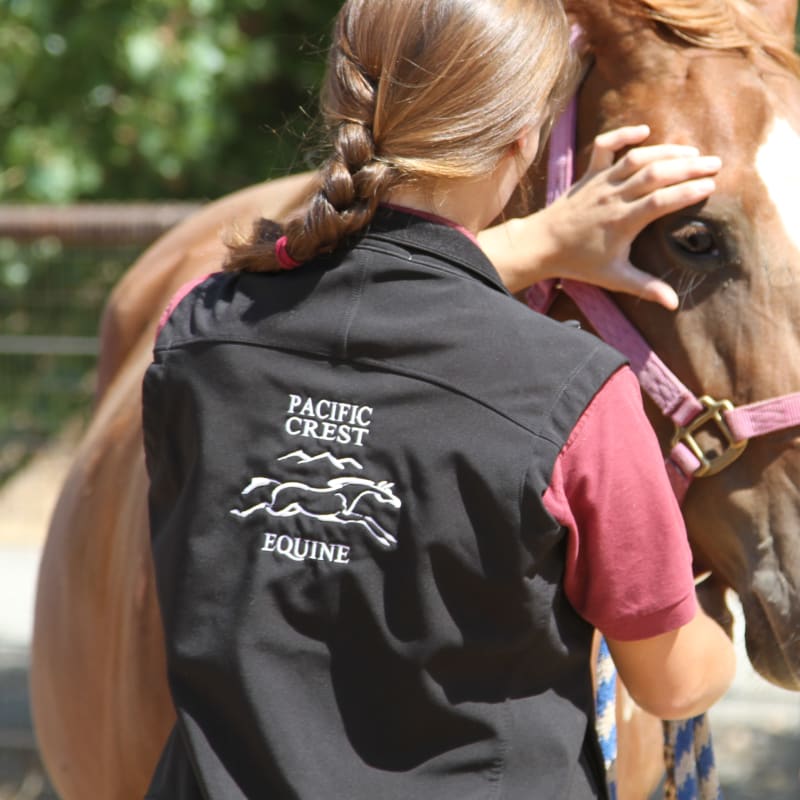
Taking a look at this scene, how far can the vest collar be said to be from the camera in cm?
117

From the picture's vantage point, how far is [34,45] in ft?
16.2

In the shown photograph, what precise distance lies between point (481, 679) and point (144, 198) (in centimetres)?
463

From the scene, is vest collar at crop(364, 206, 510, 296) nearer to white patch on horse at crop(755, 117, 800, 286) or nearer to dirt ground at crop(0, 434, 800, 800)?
white patch on horse at crop(755, 117, 800, 286)

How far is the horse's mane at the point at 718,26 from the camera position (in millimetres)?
1518

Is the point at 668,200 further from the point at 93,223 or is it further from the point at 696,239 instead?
the point at 93,223

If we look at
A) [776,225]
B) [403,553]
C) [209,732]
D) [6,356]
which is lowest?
[6,356]

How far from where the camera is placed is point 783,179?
1411 mm

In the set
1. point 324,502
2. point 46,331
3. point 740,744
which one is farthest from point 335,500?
point 46,331

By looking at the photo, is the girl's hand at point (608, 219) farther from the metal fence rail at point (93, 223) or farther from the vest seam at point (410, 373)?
the metal fence rail at point (93, 223)

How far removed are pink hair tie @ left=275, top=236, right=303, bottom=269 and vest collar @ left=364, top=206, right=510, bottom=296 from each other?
8 cm

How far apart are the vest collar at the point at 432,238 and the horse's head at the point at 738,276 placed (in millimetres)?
A: 359

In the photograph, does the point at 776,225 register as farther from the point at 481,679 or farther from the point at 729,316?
the point at 481,679

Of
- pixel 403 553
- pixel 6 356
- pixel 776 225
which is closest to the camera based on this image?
pixel 403 553

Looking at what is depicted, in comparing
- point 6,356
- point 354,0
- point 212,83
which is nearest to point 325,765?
point 354,0
